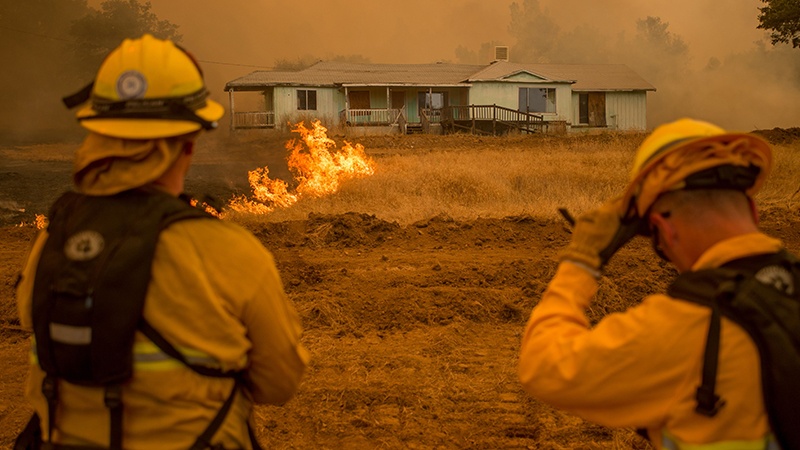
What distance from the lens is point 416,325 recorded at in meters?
7.43

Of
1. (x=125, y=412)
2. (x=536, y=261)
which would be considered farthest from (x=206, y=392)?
(x=536, y=261)

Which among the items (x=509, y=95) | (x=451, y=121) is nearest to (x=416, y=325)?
(x=451, y=121)

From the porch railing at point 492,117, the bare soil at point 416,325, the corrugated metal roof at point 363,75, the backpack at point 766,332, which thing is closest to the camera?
the backpack at point 766,332

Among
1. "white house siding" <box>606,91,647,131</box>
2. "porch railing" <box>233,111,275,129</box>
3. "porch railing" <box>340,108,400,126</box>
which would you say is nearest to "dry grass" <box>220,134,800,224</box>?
"porch railing" <box>340,108,400,126</box>

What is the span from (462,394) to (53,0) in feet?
163

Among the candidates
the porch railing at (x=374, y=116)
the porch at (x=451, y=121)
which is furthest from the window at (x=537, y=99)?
the porch railing at (x=374, y=116)

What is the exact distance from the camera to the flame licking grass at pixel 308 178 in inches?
616

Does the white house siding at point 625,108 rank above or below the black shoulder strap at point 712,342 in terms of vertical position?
below

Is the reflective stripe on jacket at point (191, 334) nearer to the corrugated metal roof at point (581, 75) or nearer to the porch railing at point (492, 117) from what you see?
the porch railing at point (492, 117)

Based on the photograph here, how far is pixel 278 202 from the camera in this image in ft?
51.2

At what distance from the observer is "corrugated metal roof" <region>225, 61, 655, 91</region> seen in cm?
3619

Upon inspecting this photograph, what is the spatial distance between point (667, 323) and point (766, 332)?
0.20 m

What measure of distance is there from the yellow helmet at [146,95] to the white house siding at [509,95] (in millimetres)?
35555

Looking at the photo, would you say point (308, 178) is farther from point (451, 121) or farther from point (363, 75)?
point (363, 75)
